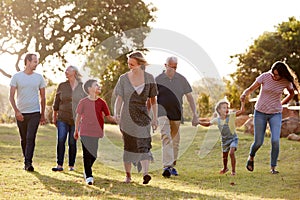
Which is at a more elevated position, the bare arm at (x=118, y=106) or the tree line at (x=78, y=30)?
the tree line at (x=78, y=30)

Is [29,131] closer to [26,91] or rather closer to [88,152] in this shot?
[26,91]

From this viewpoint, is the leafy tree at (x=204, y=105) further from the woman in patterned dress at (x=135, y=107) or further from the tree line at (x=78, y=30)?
the woman in patterned dress at (x=135, y=107)

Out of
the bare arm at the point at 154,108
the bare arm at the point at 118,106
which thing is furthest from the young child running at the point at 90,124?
the bare arm at the point at 154,108

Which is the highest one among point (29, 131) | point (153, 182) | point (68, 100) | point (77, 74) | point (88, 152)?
point (77, 74)

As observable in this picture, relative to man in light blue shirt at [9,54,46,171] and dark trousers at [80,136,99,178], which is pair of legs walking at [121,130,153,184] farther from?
man in light blue shirt at [9,54,46,171]

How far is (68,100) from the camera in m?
10.3

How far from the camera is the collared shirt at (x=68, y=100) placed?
1019 cm

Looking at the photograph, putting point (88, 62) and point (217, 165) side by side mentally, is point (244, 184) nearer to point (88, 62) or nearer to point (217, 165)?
point (217, 165)

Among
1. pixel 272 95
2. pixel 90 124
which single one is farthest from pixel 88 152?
pixel 272 95

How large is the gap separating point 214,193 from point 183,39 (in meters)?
7.33

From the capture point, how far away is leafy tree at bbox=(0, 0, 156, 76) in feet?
96.7

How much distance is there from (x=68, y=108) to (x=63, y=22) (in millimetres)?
20580

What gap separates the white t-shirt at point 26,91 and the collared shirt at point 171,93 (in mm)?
2049

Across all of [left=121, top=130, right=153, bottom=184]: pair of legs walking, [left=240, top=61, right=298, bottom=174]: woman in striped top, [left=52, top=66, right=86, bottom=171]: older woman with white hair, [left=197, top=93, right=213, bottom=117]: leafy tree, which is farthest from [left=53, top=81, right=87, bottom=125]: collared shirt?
[left=197, top=93, right=213, bottom=117]: leafy tree
